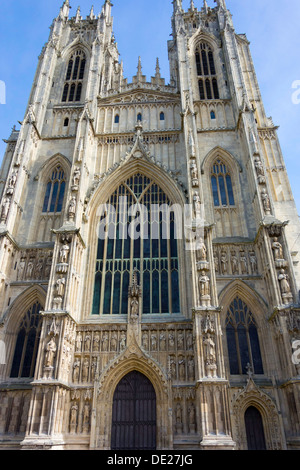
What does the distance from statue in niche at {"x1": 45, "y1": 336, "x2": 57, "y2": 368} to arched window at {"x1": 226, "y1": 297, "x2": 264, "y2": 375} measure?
768cm

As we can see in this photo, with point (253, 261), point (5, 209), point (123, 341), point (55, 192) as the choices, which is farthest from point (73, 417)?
point (55, 192)

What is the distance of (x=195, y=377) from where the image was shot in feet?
47.0

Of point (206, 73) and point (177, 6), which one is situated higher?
point (177, 6)

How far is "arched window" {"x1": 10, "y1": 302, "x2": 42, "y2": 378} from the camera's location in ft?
51.5

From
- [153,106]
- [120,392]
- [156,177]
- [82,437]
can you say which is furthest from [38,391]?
[153,106]

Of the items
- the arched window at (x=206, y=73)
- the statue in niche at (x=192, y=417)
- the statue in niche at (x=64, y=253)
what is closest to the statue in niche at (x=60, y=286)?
the statue in niche at (x=64, y=253)

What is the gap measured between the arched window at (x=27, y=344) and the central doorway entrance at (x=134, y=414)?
14.1 ft

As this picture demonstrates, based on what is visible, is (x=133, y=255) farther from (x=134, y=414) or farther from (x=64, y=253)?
(x=134, y=414)

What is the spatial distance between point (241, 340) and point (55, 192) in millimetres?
13547

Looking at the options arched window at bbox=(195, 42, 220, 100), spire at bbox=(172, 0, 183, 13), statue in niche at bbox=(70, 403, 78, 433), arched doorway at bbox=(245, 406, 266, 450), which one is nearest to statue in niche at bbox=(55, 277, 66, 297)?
statue in niche at bbox=(70, 403, 78, 433)

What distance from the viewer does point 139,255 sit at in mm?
18375
